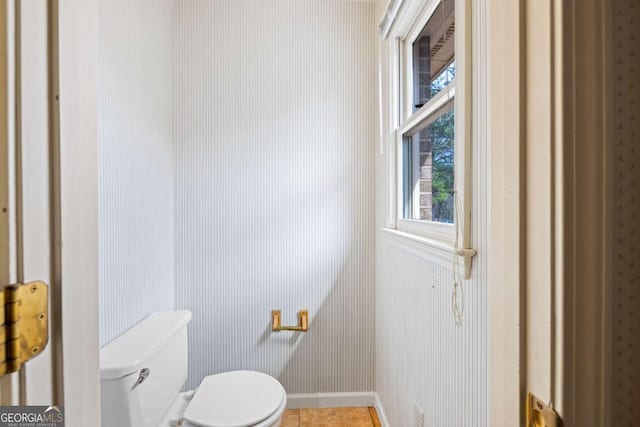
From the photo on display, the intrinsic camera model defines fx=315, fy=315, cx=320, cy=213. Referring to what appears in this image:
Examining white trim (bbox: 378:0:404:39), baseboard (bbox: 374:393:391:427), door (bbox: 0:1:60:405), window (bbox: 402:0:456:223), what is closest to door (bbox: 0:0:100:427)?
door (bbox: 0:1:60:405)

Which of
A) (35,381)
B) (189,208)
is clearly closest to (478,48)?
(35,381)

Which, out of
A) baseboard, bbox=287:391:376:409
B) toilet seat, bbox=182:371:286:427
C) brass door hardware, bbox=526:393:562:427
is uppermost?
brass door hardware, bbox=526:393:562:427

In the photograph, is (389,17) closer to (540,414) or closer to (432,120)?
(432,120)

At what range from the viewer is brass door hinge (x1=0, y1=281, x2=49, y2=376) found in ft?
0.99

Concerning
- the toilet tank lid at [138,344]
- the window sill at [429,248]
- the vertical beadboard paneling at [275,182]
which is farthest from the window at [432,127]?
the toilet tank lid at [138,344]

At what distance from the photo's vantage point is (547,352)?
1.10 ft

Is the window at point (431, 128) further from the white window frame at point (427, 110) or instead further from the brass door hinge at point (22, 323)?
the brass door hinge at point (22, 323)

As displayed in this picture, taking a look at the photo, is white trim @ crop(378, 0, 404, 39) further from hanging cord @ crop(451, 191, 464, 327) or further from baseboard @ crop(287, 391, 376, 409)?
baseboard @ crop(287, 391, 376, 409)

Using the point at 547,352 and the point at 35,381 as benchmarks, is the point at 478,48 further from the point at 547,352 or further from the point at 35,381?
the point at 35,381

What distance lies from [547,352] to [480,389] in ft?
1.62

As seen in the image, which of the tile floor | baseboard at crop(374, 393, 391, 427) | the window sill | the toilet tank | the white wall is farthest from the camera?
the tile floor

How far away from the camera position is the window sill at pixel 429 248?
874 mm

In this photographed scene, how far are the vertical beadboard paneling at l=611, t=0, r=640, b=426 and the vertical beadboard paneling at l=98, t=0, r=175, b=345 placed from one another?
1266 millimetres

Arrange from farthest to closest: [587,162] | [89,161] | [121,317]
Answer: [121,317]
[89,161]
[587,162]
